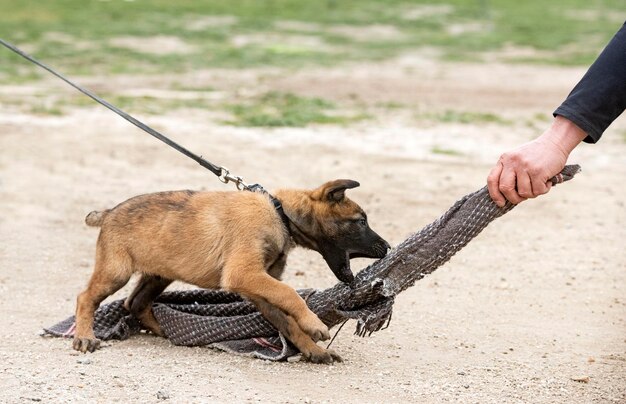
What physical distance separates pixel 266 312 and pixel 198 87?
10413 millimetres

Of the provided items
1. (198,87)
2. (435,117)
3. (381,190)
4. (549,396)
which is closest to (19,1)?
(198,87)

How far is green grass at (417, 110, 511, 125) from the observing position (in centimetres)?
1348

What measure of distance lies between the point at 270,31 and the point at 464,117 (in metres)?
10.6

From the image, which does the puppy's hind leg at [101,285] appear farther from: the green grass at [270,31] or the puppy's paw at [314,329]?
the green grass at [270,31]

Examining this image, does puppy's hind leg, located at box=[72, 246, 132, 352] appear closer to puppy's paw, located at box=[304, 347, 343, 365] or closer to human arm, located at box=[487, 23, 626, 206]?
puppy's paw, located at box=[304, 347, 343, 365]

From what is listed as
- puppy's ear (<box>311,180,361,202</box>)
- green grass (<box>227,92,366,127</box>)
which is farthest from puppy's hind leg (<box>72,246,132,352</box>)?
green grass (<box>227,92,366,127</box>)

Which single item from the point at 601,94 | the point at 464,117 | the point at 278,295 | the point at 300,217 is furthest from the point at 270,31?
the point at 601,94

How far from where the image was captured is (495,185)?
4.59 meters

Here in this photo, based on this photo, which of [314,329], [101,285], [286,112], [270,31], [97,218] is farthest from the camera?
[270,31]

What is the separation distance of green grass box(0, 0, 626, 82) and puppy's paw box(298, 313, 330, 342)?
36.1 feet

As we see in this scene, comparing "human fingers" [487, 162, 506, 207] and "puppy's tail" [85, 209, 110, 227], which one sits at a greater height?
"human fingers" [487, 162, 506, 207]

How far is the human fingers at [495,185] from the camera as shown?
4.50m

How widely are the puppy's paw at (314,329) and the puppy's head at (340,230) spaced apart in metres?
0.36

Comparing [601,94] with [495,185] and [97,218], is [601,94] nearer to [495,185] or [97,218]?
[495,185]
